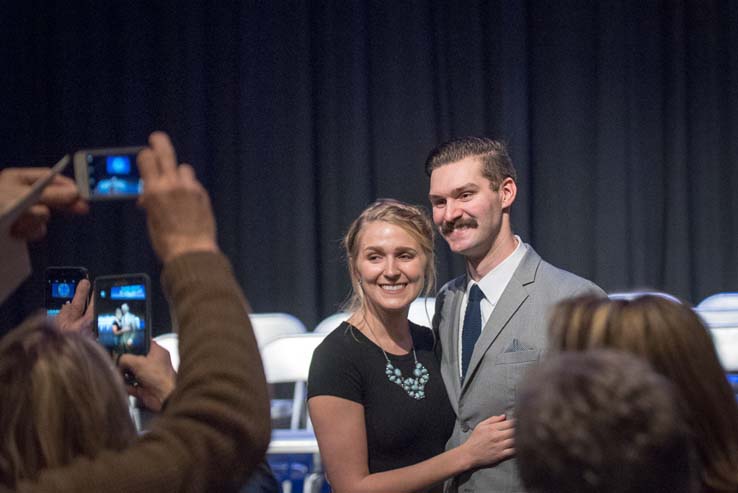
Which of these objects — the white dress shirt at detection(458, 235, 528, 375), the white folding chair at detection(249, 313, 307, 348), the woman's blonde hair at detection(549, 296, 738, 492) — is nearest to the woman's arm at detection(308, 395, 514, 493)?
the white dress shirt at detection(458, 235, 528, 375)

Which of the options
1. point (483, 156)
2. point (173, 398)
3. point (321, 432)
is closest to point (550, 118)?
point (483, 156)

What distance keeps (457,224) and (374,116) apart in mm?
2538

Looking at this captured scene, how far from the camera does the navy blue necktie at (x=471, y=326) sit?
2.26 m

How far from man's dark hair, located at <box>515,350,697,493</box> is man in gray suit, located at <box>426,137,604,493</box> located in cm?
123

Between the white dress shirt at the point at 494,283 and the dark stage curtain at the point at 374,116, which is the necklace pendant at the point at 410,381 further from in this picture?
the dark stage curtain at the point at 374,116

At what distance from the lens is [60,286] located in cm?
174

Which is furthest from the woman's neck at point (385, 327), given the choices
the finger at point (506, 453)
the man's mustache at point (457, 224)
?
the finger at point (506, 453)

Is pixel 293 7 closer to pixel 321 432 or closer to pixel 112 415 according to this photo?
pixel 321 432

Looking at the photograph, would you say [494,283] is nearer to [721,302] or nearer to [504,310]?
[504,310]

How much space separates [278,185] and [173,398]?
4056 mm

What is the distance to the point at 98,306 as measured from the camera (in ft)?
4.99

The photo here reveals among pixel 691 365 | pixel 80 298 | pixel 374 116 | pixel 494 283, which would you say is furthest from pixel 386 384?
pixel 374 116

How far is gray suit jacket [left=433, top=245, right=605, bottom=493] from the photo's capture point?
2.11m

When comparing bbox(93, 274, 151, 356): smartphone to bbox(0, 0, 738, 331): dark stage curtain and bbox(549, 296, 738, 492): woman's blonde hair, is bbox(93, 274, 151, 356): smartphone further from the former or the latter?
bbox(0, 0, 738, 331): dark stage curtain
